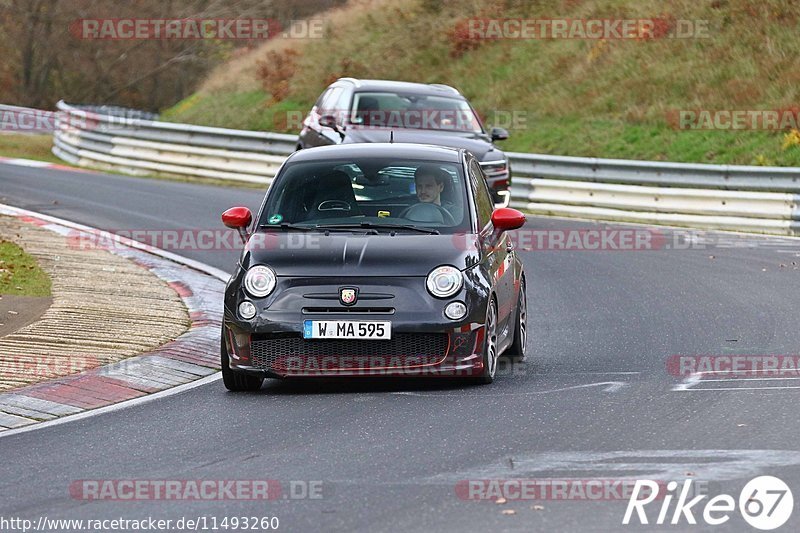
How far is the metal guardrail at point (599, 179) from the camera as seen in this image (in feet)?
70.5

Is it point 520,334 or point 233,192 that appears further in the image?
point 233,192

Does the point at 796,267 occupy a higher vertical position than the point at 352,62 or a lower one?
lower

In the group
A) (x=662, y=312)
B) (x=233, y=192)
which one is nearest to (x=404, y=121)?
(x=233, y=192)

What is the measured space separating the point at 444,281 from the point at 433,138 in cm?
1018

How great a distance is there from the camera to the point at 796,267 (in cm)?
1694

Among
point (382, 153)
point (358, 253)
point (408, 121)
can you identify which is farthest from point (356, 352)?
point (408, 121)

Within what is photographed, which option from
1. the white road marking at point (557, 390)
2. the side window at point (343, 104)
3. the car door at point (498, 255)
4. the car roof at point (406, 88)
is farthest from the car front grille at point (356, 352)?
the car roof at point (406, 88)

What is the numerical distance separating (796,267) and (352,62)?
72.3 ft

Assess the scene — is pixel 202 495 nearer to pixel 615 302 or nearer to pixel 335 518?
pixel 335 518

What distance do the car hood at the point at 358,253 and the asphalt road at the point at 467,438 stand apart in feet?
2.66

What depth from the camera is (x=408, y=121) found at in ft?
68.8

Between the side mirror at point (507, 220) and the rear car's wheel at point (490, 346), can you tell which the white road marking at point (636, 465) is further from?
the side mirror at point (507, 220)

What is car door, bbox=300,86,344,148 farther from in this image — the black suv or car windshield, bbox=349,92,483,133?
car windshield, bbox=349,92,483,133

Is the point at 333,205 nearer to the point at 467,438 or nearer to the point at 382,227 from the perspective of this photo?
the point at 382,227
